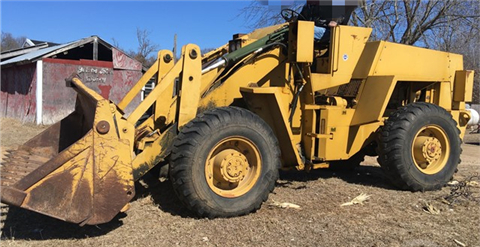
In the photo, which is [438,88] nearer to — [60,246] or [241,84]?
[241,84]

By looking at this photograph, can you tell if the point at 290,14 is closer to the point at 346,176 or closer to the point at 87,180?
the point at 346,176

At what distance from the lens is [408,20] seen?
17.4 m

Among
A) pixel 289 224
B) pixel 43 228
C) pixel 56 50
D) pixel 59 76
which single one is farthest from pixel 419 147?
pixel 56 50

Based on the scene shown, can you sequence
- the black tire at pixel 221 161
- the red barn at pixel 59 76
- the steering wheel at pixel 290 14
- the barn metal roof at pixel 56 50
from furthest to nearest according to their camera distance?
the red barn at pixel 59 76 → the barn metal roof at pixel 56 50 → the steering wheel at pixel 290 14 → the black tire at pixel 221 161

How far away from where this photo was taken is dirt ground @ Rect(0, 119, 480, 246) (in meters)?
3.84

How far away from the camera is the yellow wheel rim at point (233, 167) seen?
4.54 metres

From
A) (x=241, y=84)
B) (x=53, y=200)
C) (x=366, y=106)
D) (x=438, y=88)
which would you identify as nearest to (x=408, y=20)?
(x=438, y=88)

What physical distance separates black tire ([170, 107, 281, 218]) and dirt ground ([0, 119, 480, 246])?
17 cm

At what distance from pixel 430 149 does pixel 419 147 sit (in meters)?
0.18

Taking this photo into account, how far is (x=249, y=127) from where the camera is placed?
4.60 metres

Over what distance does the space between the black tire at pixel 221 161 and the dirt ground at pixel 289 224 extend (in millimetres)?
173

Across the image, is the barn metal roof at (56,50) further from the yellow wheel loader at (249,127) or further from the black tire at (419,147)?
the black tire at (419,147)

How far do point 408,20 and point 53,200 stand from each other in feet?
55.8

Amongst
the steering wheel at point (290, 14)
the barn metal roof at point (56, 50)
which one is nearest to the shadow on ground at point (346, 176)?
the steering wheel at point (290, 14)
